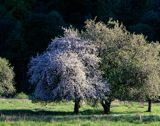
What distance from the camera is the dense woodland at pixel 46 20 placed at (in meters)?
124

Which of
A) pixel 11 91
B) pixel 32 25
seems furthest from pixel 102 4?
pixel 11 91

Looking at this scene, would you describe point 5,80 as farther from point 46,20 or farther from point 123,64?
point 123,64

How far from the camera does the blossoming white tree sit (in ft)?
164

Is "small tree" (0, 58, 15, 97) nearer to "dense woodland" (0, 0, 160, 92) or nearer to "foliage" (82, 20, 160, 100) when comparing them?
"dense woodland" (0, 0, 160, 92)

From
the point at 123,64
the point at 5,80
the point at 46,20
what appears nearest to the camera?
the point at 123,64

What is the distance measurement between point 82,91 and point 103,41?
23.5 ft

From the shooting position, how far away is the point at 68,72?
50.2 meters

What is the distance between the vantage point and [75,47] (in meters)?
52.7

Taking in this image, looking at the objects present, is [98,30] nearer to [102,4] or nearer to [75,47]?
[75,47]

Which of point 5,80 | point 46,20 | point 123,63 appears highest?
point 46,20

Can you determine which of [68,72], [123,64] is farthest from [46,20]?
[68,72]

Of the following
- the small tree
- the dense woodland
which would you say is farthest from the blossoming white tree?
the dense woodland

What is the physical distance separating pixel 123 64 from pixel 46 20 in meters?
76.7

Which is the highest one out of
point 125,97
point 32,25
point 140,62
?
point 32,25
